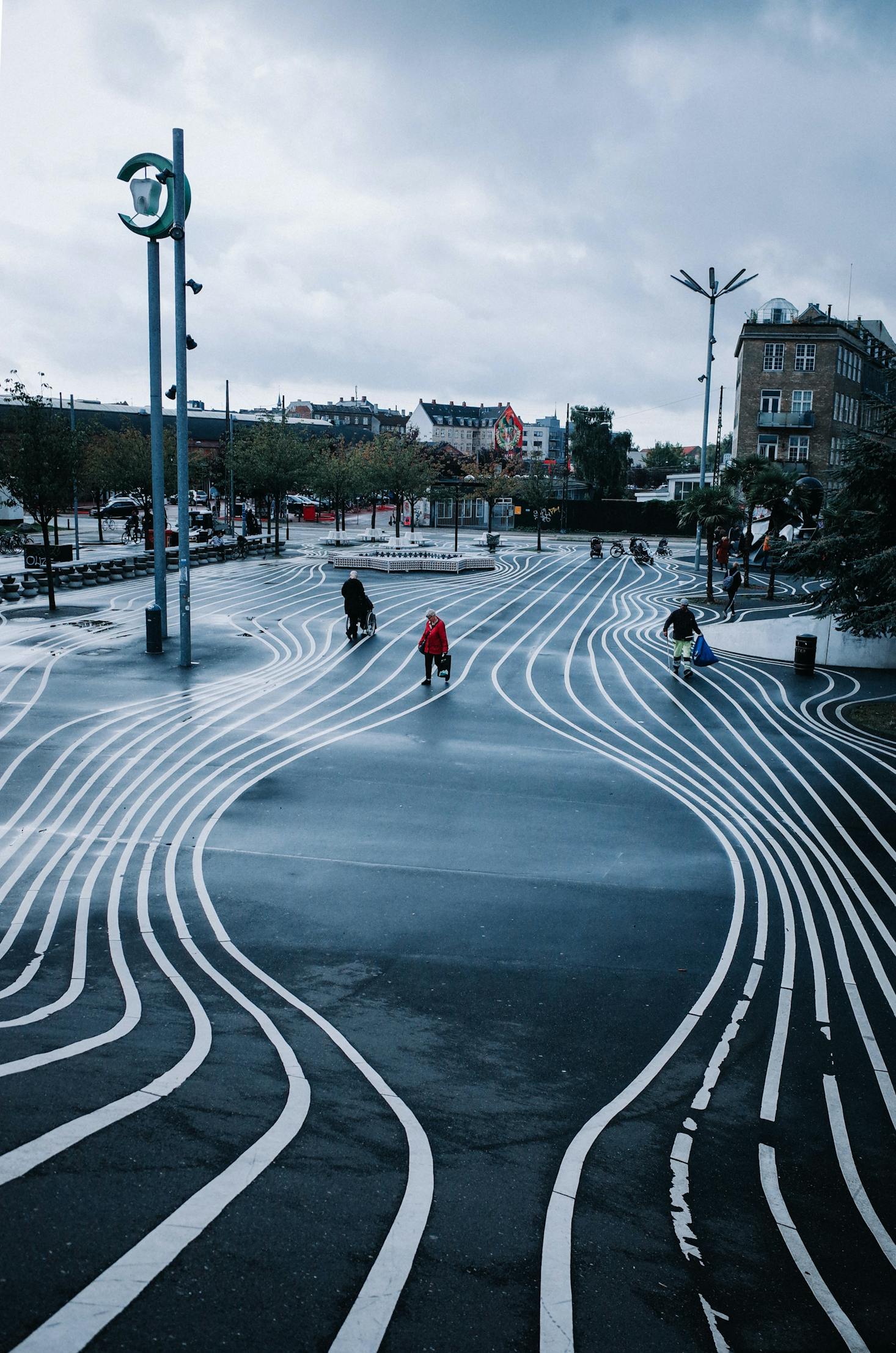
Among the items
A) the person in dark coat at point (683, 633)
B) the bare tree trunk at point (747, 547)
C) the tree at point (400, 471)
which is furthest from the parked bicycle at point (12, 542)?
the bare tree trunk at point (747, 547)

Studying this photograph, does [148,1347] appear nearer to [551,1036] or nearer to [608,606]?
[551,1036]

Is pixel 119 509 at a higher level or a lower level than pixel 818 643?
higher

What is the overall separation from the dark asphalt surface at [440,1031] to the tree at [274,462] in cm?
3110

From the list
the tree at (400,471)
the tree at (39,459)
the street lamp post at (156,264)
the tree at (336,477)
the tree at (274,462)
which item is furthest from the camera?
the tree at (400,471)

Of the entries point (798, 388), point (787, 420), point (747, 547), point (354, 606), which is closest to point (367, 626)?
point (354, 606)

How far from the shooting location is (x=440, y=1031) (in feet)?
21.4

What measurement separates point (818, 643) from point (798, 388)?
41305mm

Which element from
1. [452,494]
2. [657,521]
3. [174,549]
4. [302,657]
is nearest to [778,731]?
[302,657]

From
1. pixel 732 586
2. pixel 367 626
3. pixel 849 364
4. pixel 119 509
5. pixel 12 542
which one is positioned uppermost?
pixel 849 364

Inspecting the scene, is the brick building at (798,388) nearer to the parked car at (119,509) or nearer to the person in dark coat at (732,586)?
the person in dark coat at (732,586)

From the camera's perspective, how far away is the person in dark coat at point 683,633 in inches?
755

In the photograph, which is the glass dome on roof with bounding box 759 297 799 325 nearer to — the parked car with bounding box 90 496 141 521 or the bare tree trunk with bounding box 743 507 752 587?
the bare tree trunk with bounding box 743 507 752 587

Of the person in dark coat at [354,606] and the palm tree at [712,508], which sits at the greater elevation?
the palm tree at [712,508]

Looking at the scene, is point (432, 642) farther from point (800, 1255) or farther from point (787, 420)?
point (787, 420)
